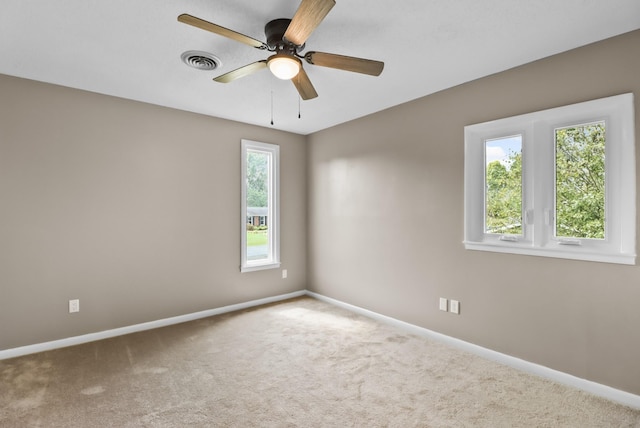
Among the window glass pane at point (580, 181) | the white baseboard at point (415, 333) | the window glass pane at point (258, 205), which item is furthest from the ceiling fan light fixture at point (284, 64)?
the white baseboard at point (415, 333)

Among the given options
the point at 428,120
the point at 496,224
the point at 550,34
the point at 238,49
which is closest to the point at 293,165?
the point at 428,120

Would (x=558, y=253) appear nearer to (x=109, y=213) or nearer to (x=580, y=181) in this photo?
(x=580, y=181)

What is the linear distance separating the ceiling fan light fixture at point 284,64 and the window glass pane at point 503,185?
1.96 m

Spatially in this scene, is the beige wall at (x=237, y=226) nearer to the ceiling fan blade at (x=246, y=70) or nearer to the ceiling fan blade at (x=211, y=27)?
the ceiling fan blade at (x=246, y=70)

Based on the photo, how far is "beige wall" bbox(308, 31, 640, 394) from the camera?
2.26 m

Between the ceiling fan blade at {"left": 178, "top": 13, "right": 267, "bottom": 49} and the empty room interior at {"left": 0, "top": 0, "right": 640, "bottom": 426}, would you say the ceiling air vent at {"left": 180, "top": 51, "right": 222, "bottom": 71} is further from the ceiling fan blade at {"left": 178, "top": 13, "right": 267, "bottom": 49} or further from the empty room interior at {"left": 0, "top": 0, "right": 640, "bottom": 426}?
the ceiling fan blade at {"left": 178, "top": 13, "right": 267, "bottom": 49}

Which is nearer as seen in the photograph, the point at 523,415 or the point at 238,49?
the point at 523,415

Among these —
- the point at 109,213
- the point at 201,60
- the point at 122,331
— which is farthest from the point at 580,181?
the point at 122,331

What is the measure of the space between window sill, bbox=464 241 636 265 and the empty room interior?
0.02m

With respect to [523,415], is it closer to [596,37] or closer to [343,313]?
[343,313]

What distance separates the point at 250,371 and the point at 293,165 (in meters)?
3.02

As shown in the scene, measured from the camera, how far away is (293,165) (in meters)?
4.86

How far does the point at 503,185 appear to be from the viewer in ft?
9.42

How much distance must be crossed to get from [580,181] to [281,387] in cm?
275
